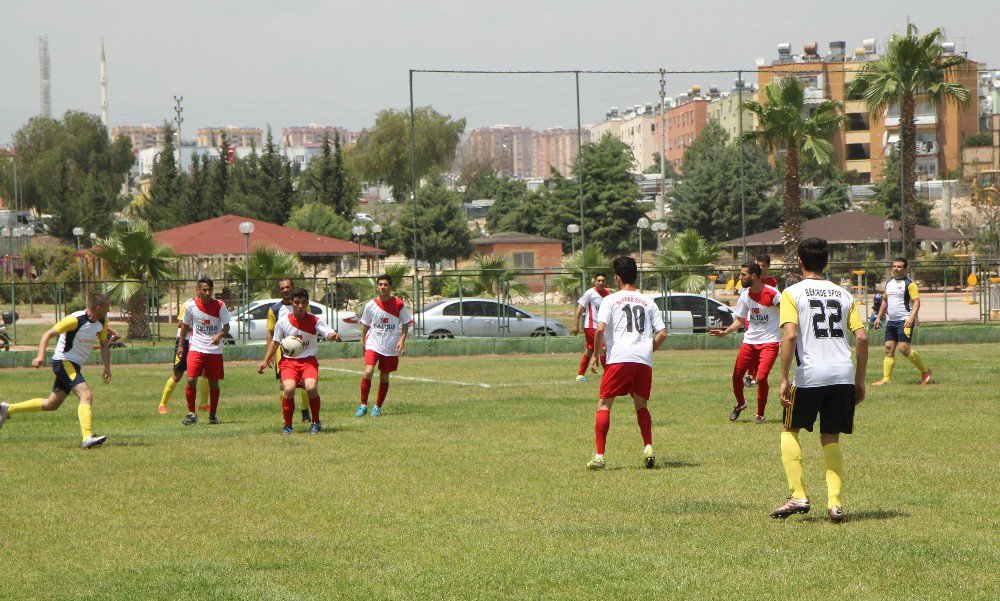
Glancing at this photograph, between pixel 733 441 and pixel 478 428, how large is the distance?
10.8 feet

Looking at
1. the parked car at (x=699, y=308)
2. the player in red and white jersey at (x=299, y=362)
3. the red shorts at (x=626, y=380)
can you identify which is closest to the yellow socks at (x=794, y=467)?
the red shorts at (x=626, y=380)

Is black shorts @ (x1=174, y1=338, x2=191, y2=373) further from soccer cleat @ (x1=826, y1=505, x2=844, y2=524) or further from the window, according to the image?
the window

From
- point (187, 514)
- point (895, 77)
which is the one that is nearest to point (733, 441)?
point (187, 514)

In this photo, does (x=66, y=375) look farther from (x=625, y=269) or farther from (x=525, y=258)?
(x=525, y=258)

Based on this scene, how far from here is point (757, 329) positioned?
1550 cm

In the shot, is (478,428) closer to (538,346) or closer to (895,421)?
(895,421)

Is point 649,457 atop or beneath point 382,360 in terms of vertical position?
beneath

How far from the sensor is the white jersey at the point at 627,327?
11320 millimetres

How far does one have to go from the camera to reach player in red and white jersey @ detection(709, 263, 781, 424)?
50.0 ft

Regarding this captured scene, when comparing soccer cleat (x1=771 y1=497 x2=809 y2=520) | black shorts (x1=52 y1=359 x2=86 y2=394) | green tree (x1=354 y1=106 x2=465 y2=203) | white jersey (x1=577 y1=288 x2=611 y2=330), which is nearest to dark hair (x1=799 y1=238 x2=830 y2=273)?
soccer cleat (x1=771 y1=497 x2=809 y2=520)

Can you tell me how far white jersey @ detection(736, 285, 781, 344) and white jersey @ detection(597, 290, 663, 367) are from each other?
4.26 m

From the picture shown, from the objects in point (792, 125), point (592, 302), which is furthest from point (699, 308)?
point (592, 302)

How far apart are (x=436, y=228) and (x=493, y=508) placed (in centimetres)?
6929

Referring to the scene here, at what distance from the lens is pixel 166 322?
36.2 metres
